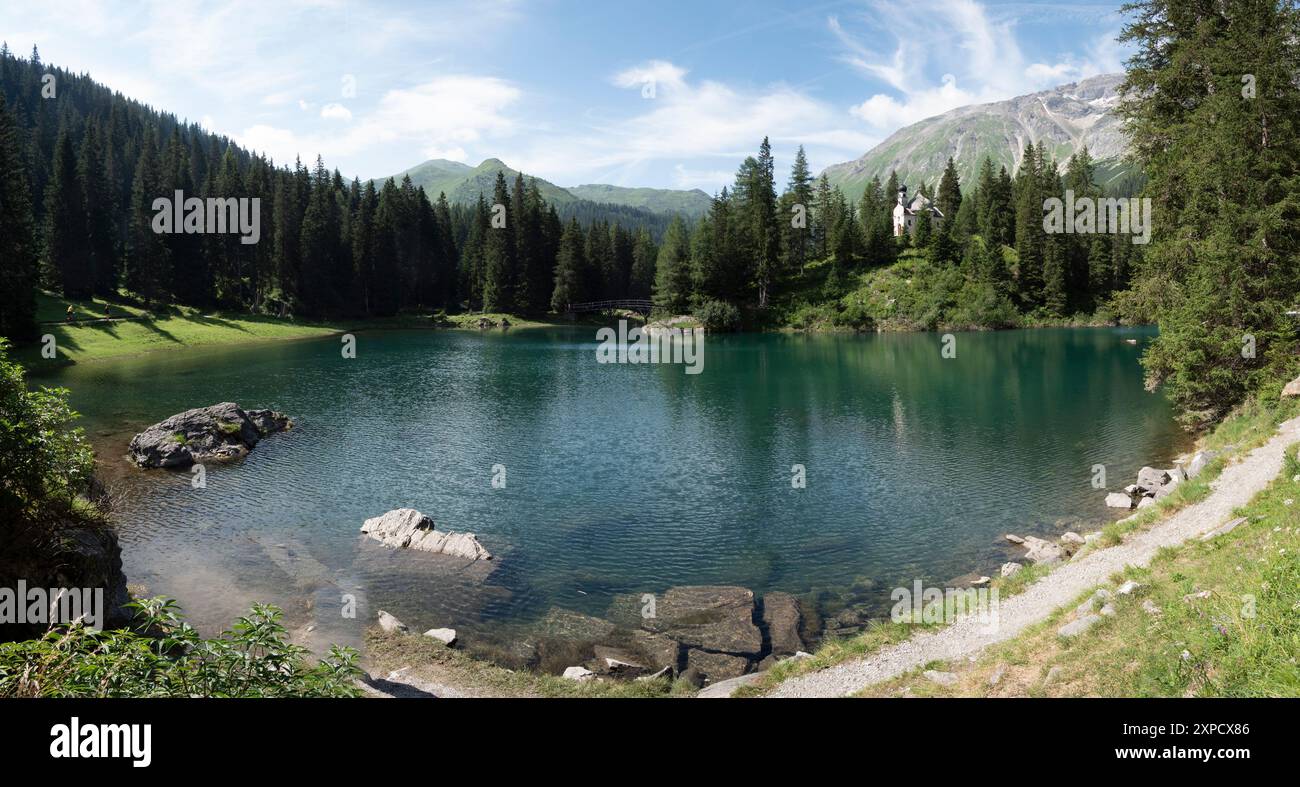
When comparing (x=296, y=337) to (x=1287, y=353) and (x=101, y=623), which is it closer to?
(x=101, y=623)

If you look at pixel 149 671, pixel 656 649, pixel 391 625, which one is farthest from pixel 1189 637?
pixel 391 625

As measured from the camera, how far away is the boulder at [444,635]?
1798cm

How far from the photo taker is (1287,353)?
94.9 feet

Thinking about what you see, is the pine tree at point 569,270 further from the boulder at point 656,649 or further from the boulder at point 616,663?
the boulder at point 616,663

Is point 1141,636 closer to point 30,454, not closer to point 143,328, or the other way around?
point 30,454

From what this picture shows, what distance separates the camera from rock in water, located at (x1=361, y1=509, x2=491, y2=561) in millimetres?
23953

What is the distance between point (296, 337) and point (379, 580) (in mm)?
90721

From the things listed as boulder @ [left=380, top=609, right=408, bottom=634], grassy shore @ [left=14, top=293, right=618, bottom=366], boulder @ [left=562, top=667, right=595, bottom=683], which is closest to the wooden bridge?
grassy shore @ [left=14, top=293, right=618, bottom=366]

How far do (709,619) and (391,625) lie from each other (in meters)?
8.67

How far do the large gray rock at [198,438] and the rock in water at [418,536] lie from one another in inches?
617

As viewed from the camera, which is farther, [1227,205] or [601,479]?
[601,479]

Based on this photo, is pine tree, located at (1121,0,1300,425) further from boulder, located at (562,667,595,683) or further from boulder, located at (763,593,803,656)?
boulder, located at (562,667,595,683)

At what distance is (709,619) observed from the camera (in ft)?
63.5
